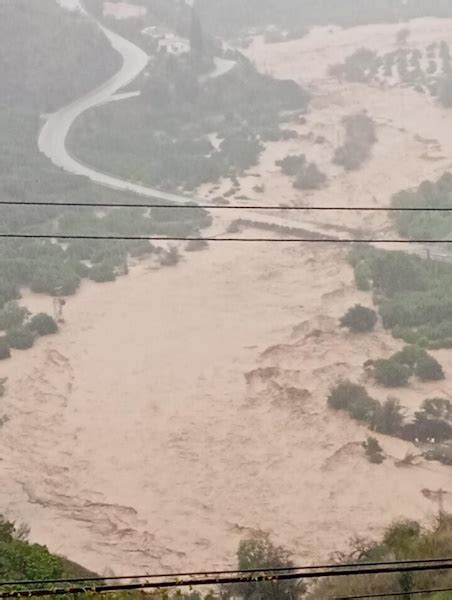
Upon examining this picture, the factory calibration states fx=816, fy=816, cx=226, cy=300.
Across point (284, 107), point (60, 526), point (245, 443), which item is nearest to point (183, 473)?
point (245, 443)

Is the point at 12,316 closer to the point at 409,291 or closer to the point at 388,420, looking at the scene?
the point at 388,420

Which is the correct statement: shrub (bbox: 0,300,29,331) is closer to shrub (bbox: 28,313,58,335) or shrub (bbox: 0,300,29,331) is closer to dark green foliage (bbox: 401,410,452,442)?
shrub (bbox: 28,313,58,335)

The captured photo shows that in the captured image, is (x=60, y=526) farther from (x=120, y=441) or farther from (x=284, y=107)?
(x=284, y=107)

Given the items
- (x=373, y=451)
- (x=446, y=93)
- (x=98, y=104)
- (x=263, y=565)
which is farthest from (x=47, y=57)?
(x=263, y=565)

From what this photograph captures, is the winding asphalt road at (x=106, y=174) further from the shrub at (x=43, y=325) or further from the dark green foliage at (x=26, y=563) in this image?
the dark green foliage at (x=26, y=563)

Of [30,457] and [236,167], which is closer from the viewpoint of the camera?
[30,457]

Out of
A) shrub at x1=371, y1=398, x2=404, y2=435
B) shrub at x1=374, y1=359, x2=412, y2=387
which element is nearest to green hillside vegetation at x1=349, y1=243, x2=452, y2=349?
shrub at x1=374, y1=359, x2=412, y2=387

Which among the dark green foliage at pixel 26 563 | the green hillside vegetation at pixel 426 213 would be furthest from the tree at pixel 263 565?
the green hillside vegetation at pixel 426 213
